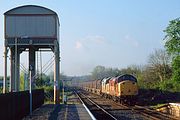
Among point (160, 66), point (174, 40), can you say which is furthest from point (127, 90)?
point (160, 66)

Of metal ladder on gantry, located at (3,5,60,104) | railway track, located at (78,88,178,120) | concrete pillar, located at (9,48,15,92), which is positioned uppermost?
metal ladder on gantry, located at (3,5,60,104)

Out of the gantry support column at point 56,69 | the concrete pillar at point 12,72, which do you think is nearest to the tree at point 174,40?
the gantry support column at point 56,69

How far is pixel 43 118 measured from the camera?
24.2m

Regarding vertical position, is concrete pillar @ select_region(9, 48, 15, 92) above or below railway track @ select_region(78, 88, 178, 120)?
above

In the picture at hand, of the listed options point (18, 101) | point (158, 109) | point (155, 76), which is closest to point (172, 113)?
point (158, 109)

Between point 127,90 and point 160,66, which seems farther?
point 160,66

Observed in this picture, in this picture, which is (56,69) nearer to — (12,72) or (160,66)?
(12,72)

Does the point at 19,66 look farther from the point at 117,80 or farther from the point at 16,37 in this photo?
the point at 117,80

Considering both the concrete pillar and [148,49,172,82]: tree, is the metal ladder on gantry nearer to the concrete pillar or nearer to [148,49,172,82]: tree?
the concrete pillar

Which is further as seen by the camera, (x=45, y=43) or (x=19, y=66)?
(x=19, y=66)

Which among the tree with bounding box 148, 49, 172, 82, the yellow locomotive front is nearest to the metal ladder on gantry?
the yellow locomotive front

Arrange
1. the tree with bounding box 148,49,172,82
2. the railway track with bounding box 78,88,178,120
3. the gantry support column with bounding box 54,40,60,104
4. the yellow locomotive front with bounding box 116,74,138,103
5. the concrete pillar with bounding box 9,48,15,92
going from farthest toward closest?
the tree with bounding box 148,49,172,82
the concrete pillar with bounding box 9,48,15,92
the yellow locomotive front with bounding box 116,74,138,103
the gantry support column with bounding box 54,40,60,104
the railway track with bounding box 78,88,178,120

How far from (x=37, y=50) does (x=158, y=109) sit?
624 inches

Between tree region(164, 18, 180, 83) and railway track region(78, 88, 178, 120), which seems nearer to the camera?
railway track region(78, 88, 178, 120)
